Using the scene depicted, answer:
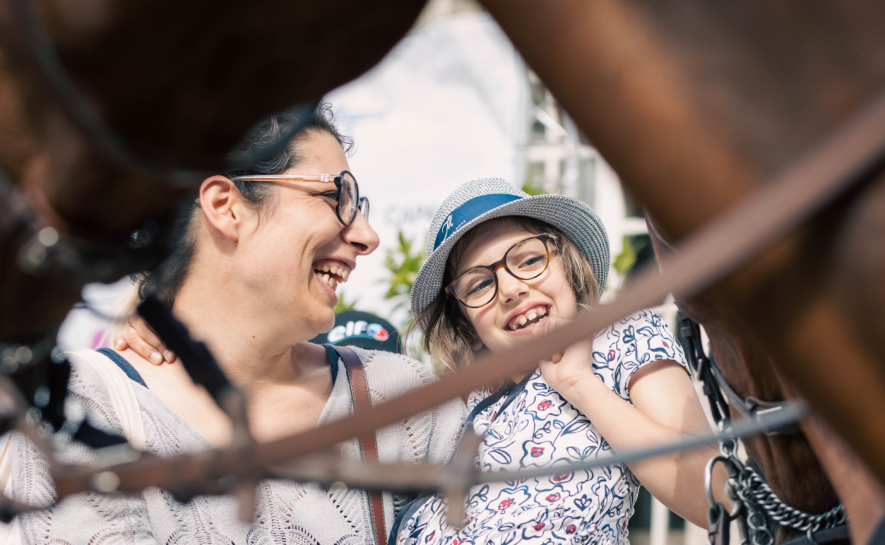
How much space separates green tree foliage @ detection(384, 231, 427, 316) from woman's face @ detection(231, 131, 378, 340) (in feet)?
6.27

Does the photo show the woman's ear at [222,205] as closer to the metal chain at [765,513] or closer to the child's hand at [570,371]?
the child's hand at [570,371]

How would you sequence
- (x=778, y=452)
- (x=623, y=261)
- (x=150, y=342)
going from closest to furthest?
1. (x=778, y=452)
2. (x=150, y=342)
3. (x=623, y=261)

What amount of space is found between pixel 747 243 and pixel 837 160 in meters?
0.10

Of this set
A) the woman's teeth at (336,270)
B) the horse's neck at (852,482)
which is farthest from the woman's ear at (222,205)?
the horse's neck at (852,482)

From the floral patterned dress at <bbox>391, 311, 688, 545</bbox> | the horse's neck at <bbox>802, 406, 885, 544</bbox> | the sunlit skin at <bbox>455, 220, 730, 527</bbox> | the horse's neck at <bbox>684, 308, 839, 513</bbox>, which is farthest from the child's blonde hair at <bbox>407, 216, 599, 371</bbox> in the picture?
the horse's neck at <bbox>802, 406, 885, 544</bbox>

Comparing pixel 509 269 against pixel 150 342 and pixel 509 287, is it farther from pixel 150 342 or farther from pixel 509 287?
pixel 150 342

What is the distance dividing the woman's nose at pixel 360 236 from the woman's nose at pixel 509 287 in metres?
0.45

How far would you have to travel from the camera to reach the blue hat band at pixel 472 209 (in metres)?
2.04

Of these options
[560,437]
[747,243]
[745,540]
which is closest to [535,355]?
[747,243]

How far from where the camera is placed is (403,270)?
4.05m

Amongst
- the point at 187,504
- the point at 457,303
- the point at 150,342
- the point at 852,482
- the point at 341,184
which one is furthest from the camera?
the point at 457,303

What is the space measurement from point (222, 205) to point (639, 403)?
4.31 feet

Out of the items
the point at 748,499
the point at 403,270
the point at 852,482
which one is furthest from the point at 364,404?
the point at 403,270

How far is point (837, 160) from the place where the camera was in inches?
21.6
